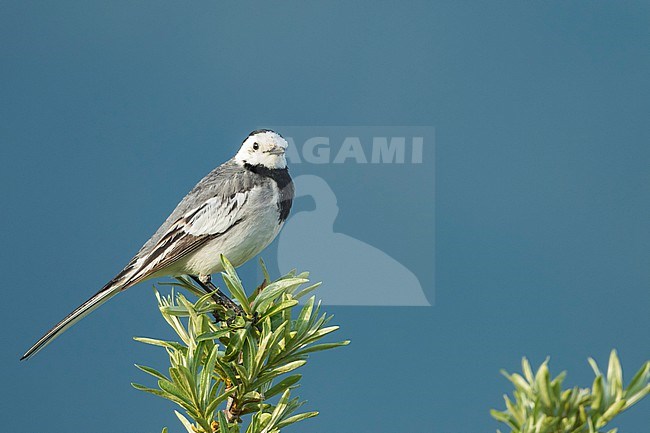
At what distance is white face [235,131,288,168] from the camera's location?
36.6 inches

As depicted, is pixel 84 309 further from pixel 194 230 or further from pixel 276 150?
pixel 276 150

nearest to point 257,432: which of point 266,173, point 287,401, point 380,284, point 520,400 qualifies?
point 287,401

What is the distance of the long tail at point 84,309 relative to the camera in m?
0.71

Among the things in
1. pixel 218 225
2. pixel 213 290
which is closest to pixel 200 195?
pixel 218 225

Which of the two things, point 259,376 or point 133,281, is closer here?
point 259,376

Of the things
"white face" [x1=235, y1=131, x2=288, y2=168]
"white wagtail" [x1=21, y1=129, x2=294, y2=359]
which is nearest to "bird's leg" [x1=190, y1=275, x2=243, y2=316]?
"white wagtail" [x1=21, y1=129, x2=294, y2=359]

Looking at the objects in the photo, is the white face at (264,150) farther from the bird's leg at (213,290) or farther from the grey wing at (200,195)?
the bird's leg at (213,290)

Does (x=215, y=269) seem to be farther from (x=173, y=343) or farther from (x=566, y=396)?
(x=566, y=396)

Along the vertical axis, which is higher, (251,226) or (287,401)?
(251,226)

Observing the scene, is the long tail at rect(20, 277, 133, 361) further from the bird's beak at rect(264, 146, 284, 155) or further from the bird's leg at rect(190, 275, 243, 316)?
the bird's beak at rect(264, 146, 284, 155)

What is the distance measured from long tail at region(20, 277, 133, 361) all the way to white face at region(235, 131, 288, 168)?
0.76 feet

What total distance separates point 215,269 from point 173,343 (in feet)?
1.08

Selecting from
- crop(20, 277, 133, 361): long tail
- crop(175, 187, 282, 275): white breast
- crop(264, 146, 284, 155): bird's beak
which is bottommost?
crop(20, 277, 133, 361): long tail

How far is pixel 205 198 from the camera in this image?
90 centimetres
